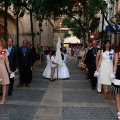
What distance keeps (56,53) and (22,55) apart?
2.75 meters

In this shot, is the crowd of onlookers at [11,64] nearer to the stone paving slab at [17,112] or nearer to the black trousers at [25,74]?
the black trousers at [25,74]

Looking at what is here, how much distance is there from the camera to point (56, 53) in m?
13.5

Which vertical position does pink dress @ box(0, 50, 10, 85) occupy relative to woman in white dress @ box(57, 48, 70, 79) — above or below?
above

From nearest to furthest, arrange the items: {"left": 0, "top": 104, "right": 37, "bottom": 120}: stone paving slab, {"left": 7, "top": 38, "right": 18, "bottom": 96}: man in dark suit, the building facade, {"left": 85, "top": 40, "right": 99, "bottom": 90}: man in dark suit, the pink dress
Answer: {"left": 0, "top": 104, "right": 37, "bottom": 120}: stone paving slab < the pink dress < {"left": 7, "top": 38, "right": 18, "bottom": 96}: man in dark suit < {"left": 85, "top": 40, "right": 99, "bottom": 90}: man in dark suit < the building facade

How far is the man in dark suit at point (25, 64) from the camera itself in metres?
11.1

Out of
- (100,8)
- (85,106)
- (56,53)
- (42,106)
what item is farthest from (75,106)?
(100,8)

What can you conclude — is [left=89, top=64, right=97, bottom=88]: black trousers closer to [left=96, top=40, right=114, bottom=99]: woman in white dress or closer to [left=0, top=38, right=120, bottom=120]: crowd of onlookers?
[left=0, top=38, right=120, bottom=120]: crowd of onlookers

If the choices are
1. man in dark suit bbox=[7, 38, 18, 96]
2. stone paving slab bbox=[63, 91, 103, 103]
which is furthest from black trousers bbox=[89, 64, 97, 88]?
man in dark suit bbox=[7, 38, 18, 96]

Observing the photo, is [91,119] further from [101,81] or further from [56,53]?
[56,53]

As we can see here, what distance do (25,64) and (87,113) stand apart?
15.4ft

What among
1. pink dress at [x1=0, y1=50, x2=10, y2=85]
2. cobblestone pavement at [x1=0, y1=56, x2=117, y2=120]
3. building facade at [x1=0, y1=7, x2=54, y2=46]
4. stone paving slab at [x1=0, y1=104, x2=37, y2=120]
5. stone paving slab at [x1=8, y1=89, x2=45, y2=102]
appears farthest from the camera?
building facade at [x1=0, y1=7, x2=54, y2=46]

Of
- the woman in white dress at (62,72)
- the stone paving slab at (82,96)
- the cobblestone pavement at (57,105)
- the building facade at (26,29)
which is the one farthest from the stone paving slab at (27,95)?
the building facade at (26,29)

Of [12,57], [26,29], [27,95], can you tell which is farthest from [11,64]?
[26,29]

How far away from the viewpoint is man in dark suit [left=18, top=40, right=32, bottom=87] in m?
11.1
